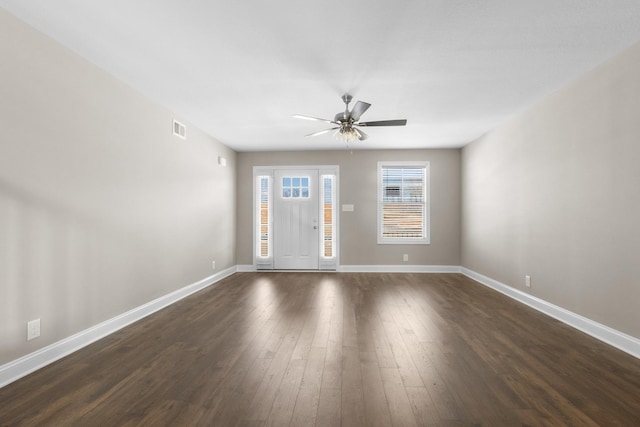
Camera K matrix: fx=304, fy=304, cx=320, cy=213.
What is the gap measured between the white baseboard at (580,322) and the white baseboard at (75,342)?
455cm

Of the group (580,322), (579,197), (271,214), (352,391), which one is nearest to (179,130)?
(271,214)

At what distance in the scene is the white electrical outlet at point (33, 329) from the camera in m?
2.18

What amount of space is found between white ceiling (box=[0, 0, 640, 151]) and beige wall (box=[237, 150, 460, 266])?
228 centimetres

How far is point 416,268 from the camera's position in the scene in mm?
6172

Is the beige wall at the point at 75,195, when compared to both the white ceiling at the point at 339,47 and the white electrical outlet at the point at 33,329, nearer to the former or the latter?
the white electrical outlet at the point at 33,329

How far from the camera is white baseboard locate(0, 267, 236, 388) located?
206 centimetres

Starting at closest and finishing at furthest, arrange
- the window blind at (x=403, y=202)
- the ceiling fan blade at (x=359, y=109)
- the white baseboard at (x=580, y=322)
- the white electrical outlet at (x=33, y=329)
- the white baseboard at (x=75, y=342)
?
the white baseboard at (x=75, y=342) < the white electrical outlet at (x=33, y=329) < the white baseboard at (x=580, y=322) < the ceiling fan blade at (x=359, y=109) < the window blind at (x=403, y=202)

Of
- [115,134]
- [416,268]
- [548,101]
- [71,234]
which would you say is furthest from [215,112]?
[416,268]

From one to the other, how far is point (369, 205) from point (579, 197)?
3.55 m

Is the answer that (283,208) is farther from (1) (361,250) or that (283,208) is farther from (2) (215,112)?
(2) (215,112)

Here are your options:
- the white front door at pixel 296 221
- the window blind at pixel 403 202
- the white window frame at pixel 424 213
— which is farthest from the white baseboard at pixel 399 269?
the white front door at pixel 296 221

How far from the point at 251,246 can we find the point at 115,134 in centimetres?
368

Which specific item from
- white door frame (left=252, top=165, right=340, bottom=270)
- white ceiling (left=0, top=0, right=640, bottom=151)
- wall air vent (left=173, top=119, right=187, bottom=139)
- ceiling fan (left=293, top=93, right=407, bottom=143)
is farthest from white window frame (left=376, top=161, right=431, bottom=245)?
wall air vent (left=173, top=119, right=187, bottom=139)

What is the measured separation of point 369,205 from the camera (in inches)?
246
